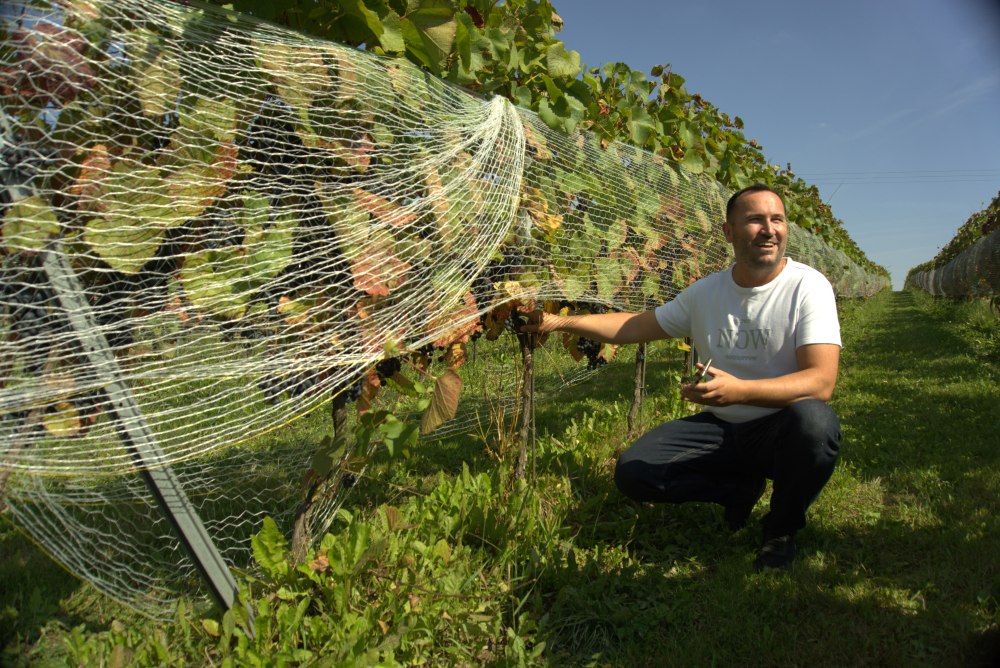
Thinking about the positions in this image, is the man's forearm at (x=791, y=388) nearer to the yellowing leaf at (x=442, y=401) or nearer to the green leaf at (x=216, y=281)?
the yellowing leaf at (x=442, y=401)

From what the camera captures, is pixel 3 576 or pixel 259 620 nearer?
pixel 259 620

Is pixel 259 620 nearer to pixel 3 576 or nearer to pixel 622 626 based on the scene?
pixel 622 626

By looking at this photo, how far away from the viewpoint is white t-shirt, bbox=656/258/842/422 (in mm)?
2293

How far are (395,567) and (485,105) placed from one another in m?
1.55

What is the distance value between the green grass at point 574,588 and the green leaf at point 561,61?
5.39 ft

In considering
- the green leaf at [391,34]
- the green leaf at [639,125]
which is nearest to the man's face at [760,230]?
the green leaf at [639,125]

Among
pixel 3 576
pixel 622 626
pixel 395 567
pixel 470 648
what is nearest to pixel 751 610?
pixel 622 626

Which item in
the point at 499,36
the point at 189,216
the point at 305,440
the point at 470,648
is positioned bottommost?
the point at 470,648

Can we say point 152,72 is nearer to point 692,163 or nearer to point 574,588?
point 574,588

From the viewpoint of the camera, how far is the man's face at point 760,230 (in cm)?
233

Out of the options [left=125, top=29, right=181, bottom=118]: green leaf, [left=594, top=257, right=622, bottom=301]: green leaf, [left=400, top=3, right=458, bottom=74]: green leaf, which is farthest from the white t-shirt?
[left=125, top=29, right=181, bottom=118]: green leaf

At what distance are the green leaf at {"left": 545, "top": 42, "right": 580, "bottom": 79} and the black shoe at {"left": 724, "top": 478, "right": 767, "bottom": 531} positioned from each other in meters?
1.85

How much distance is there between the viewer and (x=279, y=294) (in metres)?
1.44

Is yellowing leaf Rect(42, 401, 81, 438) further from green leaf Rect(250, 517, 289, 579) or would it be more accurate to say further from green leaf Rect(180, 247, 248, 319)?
green leaf Rect(250, 517, 289, 579)
